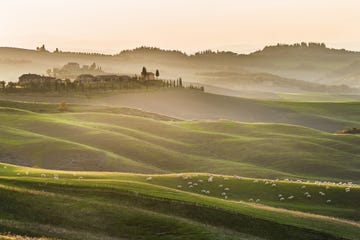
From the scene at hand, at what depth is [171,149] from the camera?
10800cm

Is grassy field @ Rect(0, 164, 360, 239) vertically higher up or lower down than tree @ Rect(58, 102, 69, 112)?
higher up

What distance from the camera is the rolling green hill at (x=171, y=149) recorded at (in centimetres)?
8981

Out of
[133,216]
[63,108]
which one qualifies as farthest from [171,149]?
[63,108]

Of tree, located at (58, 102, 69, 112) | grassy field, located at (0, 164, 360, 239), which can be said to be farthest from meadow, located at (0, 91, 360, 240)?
tree, located at (58, 102, 69, 112)

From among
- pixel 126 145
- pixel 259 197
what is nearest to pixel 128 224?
pixel 259 197

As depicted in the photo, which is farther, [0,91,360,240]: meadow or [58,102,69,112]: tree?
[58,102,69,112]: tree

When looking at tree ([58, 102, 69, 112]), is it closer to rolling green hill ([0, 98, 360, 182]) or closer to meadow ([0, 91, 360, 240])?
rolling green hill ([0, 98, 360, 182])

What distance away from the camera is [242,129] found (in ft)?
449

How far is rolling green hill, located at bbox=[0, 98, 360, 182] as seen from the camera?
89812 millimetres

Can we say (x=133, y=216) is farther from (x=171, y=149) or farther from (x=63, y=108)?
(x=63, y=108)

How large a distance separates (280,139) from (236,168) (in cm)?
2990

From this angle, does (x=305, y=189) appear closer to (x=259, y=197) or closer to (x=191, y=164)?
(x=259, y=197)

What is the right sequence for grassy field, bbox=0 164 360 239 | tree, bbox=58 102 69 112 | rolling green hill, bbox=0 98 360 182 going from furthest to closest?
tree, bbox=58 102 69 112 < rolling green hill, bbox=0 98 360 182 < grassy field, bbox=0 164 360 239

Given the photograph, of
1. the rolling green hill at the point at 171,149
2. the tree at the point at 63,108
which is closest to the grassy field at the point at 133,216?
the rolling green hill at the point at 171,149
